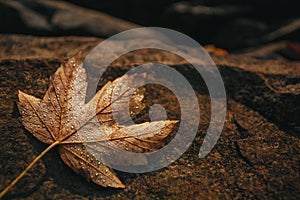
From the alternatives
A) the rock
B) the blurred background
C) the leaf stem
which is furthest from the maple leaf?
the blurred background

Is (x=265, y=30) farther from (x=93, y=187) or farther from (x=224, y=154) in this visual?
(x=93, y=187)

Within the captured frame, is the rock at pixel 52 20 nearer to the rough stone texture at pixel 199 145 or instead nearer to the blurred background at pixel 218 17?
the blurred background at pixel 218 17

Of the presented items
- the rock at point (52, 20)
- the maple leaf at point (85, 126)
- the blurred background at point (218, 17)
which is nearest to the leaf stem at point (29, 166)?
the maple leaf at point (85, 126)

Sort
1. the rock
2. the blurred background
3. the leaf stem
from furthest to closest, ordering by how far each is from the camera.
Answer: the blurred background < the rock < the leaf stem

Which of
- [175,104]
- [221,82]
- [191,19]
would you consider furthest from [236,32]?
[175,104]

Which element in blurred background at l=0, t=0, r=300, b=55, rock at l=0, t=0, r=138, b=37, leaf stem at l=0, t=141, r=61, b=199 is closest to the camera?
leaf stem at l=0, t=141, r=61, b=199

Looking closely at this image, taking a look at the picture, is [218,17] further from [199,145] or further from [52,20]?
[199,145]

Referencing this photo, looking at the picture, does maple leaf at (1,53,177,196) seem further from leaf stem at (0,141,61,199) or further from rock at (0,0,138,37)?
rock at (0,0,138,37)

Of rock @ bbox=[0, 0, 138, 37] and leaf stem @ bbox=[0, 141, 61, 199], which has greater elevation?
rock @ bbox=[0, 0, 138, 37]
